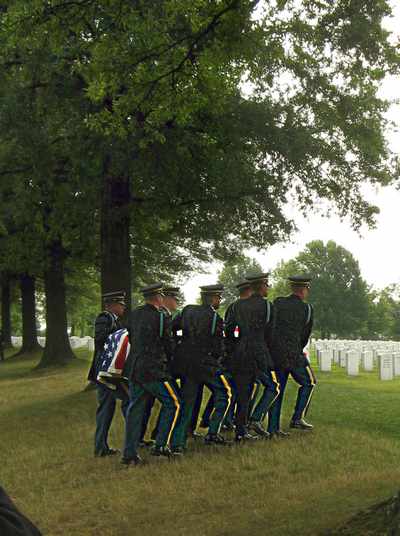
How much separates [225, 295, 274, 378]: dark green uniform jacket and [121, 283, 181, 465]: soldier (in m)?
1.38

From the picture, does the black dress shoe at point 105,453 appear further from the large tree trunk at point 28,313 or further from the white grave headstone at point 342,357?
the large tree trunk at point 28,313

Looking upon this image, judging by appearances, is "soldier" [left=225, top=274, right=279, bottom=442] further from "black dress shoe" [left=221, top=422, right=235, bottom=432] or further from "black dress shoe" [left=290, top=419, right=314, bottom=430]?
"black dress shoe" [left=221, top=422, right=235, bottom=432]

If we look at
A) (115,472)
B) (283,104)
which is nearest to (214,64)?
(115,472)

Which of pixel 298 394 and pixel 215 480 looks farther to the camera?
pixel 298 394

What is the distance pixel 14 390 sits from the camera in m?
20.0

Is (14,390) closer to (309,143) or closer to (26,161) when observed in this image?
(26,161)

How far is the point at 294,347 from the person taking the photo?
10.3 meters

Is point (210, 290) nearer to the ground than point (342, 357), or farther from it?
farther from it

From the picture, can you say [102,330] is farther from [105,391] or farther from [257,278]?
[257,278]

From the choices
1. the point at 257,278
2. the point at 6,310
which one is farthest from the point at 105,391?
the point at 6,310

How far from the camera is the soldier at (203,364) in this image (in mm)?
9500

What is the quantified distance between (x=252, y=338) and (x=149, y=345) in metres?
1.77

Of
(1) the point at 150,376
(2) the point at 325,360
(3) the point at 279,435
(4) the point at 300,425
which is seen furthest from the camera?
(2) the point at 325,360

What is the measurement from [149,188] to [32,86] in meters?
3.24
